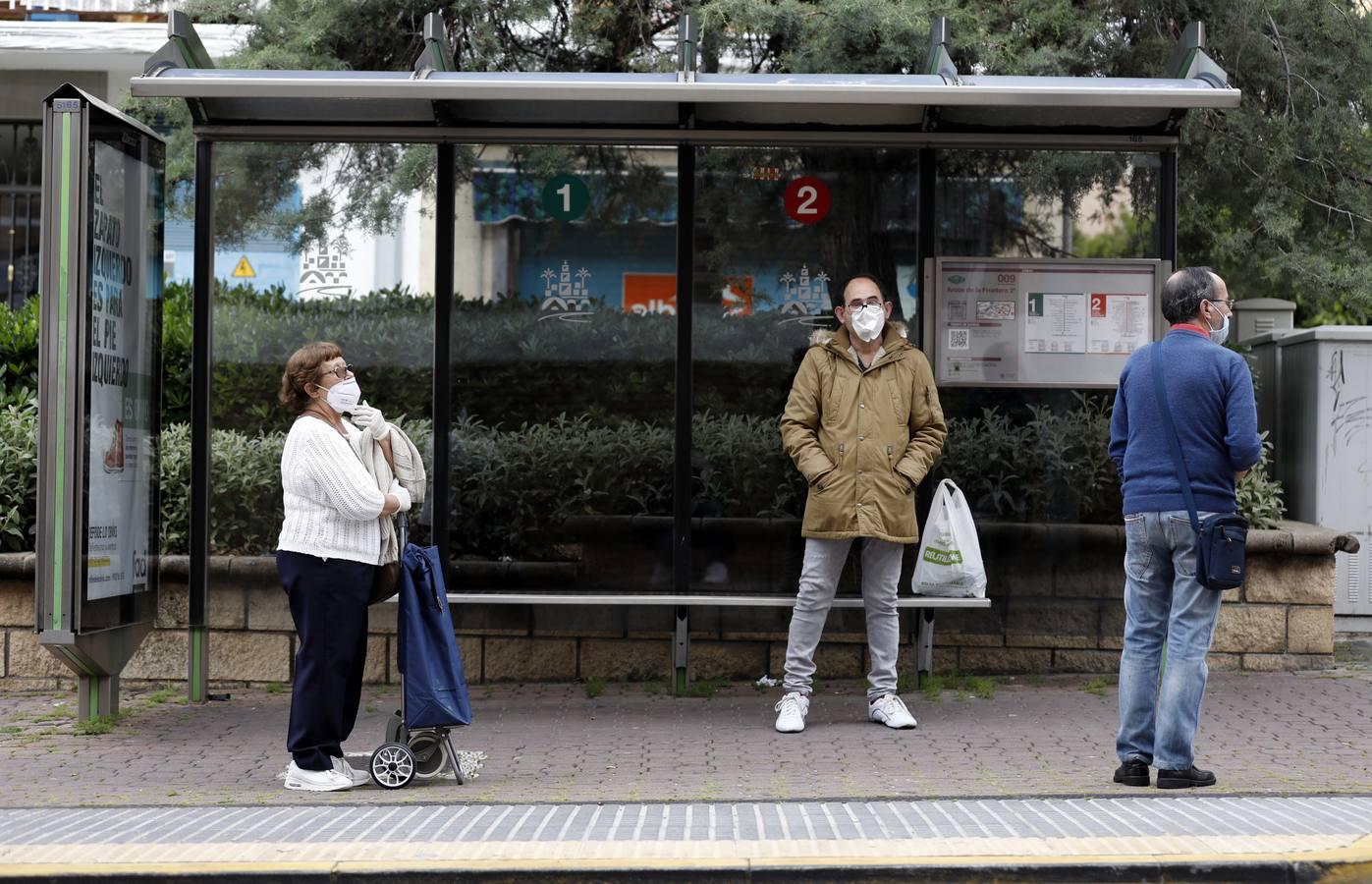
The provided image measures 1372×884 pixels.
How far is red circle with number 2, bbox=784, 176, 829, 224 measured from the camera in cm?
802

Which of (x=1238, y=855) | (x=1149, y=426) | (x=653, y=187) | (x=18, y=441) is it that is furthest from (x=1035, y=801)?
(x=18, y=441)

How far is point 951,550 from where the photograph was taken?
24.4 feet

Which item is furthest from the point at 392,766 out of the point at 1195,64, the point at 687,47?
the point at 1195,64

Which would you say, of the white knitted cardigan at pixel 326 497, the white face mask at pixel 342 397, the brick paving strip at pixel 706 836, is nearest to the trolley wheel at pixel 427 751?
the brick paving strip at pixel 706 836

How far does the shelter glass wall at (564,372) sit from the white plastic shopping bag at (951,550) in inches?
53.0

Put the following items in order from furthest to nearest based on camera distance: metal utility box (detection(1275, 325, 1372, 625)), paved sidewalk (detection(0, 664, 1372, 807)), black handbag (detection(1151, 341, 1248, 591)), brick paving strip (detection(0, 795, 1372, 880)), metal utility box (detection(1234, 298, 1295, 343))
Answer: metal utility box (detection(1234, 298, 1295, 343)) → metal utility box (detection(1275, 325, 1372, 625)) → paved sidewalk (detection(0, 664, 1372, 807)) → black handbag (detection(1151, 341, 1248, 591)) → brick paving strip (detection(0, 795, 1372, 880))

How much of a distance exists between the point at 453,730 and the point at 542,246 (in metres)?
2.50

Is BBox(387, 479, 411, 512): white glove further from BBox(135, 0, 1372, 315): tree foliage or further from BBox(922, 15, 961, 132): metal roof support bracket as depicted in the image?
BBox(922, 15, 961, 132): metal roof support bracket

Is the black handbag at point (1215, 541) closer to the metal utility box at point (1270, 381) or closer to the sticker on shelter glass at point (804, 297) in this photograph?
the sticker on shelter glass at point (804, 297)

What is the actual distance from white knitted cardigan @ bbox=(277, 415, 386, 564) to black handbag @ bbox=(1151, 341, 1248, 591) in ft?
9.31

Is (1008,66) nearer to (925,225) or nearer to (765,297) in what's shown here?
(925,225)

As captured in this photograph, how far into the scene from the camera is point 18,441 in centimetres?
835

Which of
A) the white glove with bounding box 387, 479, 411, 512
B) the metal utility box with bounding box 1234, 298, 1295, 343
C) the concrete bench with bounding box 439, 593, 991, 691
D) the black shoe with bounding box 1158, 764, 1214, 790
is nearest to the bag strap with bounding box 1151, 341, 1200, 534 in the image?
the black shoe with bounding box 1158, 764, 1214, 790

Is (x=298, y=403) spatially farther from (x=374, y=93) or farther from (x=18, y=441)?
(x=18, y=441)
